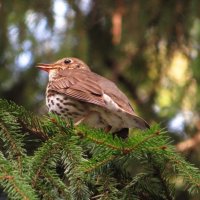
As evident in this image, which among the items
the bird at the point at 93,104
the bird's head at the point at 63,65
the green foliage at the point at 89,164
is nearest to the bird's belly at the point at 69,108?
the bird at the point at 93,104

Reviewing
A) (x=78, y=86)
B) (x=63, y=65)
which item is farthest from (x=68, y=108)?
(x=63, y=65)

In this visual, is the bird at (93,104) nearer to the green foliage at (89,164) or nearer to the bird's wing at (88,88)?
the bird's wing at (88,88)

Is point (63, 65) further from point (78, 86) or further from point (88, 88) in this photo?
point (88, 88)

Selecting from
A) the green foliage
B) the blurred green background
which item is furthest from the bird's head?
the green foliage

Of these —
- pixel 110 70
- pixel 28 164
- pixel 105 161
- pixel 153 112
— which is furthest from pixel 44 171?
pixel 110 70

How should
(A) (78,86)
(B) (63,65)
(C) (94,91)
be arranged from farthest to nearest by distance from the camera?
(B) (63,65)
(A) (78,86)
(C) (94,91)

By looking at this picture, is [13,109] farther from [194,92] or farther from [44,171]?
[194,92]

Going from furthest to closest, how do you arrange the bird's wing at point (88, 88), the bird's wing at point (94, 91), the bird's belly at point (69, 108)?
the bird's belly at point (69, 108) → the bird's wing at point (88, 88) → the bird's wing at point (94, 91)
